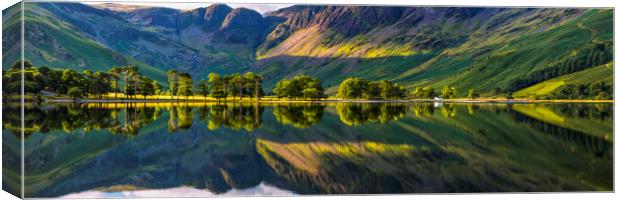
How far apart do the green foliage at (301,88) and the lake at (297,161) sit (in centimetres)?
7310

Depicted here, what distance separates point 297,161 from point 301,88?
304 ft

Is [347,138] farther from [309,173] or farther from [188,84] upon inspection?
[188,84]

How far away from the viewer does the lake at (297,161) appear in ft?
61.1

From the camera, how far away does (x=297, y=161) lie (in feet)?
76.3

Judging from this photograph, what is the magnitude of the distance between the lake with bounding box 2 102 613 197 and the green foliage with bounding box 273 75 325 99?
7310 centimetres

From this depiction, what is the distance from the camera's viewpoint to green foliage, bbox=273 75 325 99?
10989 centimetres

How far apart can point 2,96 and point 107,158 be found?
6.42 meters

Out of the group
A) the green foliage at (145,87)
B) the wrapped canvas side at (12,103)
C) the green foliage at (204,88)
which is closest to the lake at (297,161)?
the wrapped canvas side at (12,103)

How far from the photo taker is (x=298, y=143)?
29.2 m

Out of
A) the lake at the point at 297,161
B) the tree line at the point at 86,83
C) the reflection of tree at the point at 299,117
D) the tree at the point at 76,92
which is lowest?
the lake at the point at 297,161

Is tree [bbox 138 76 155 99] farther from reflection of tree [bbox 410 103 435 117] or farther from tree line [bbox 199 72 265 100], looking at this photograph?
reflection of tree [bbox 410 103 435 117]

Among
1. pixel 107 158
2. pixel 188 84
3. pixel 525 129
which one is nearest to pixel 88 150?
pixel 107 158

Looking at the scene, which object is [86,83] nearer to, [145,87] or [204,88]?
[145,87]

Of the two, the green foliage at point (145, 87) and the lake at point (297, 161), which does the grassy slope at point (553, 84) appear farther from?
the lake at point (297, 161)
